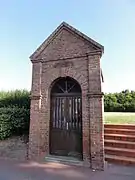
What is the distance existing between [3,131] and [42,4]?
6.30 m

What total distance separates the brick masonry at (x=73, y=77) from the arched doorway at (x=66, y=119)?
318 mm

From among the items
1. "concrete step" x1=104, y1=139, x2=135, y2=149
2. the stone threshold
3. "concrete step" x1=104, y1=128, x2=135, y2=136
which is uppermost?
"concrete step" x1=104, y1=128, x2=135, y2=136

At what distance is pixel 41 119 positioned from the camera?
7301 mm

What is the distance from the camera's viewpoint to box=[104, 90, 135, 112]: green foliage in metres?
17.1

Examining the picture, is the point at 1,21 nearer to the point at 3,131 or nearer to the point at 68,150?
the point at 3,131

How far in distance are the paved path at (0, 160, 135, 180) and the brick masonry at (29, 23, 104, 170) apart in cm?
52

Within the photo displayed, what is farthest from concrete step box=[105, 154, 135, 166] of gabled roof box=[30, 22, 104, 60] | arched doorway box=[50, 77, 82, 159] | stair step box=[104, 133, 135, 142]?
gabled roof box=[30, 22, 104, 60]

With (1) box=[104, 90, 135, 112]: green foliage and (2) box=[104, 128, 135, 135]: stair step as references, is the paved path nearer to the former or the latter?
(2) box=[104, 128, 135, 135]: stair step

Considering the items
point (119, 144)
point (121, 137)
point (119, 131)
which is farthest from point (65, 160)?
point (119, 131)

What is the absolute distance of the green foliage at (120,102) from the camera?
1714 cm

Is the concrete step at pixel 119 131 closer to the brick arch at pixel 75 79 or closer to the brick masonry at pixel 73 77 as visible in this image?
the brick masonry at pixel 73 77

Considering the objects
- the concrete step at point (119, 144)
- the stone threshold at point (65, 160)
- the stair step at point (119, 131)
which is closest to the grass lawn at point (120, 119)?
the stair step at point (119, 131)

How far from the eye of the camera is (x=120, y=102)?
1803cm

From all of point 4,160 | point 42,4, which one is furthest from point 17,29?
point 4,160
